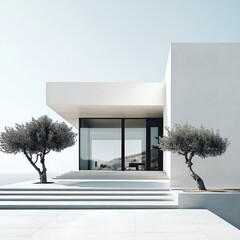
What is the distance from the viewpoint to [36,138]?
15398 millimetres

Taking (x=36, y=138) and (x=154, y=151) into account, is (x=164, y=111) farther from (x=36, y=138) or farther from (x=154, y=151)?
(x=36, y=138)

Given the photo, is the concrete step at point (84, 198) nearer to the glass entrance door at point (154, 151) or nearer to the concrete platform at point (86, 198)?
the concrete platform at point (86, 198)

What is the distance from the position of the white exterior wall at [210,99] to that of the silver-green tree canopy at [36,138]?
16.1 ft


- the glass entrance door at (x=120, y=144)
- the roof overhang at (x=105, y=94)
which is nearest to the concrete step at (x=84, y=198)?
the roof overhang at (x=105, y=94)

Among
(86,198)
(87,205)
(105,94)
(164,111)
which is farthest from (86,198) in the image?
(164,111)

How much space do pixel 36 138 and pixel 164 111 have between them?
6.39 metres

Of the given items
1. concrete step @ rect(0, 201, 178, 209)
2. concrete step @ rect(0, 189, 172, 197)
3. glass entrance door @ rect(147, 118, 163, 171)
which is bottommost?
Answer: concrete step @ rect(0, 201, 178, 209)

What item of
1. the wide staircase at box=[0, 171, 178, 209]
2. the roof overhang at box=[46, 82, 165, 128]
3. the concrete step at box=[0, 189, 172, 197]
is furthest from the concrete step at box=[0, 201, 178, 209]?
the roof overhang at box=[46, 82, 165, 128]

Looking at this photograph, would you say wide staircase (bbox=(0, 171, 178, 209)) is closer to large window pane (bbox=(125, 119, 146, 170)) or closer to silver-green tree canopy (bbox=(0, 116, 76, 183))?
silver-green tree canopy (bbox=(0, 116, 76, 183))

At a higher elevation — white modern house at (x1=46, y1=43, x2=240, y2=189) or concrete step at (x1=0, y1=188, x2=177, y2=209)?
white modern house at (x1=46, y1=43, x2=240, y2=189)

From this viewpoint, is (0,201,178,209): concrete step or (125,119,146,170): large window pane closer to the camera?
(0,201,178,209): concrete step

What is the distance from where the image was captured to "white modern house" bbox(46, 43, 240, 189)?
14.2 m
